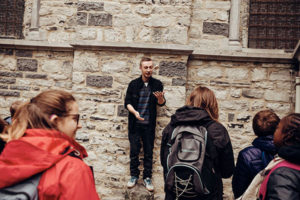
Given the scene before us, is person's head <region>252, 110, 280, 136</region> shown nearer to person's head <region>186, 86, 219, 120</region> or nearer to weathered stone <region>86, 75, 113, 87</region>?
person's head <region>186, 86, 219, 120</region>

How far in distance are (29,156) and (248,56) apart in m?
4.10

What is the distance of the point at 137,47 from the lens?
14.6 feet

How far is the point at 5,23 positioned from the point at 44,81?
1.61 meters

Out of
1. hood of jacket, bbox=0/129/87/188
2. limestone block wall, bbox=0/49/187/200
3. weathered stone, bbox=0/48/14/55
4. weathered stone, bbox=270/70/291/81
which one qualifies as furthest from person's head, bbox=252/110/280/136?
weathered stone, bbox=0/48/14/55

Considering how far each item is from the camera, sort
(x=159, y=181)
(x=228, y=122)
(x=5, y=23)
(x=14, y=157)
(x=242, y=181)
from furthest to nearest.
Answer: (x=5, y=23) → (x=228, y=122) → (x=159, y=181) → (x=242, y=181) → (x=14, y=157)

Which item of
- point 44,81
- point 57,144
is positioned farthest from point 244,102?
point 57,144

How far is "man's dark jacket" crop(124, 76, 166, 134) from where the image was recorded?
13.4ft

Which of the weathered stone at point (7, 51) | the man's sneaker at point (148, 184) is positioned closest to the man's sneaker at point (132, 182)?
the man's sneaker at point (148, 184)

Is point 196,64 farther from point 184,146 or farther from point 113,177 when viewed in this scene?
point 184,146

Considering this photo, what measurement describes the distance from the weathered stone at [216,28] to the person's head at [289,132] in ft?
11.0

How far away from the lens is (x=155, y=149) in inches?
175

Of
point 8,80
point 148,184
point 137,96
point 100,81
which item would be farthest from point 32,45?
point 148,184

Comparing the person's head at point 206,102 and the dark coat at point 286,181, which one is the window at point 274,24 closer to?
the person's head at point 206,102

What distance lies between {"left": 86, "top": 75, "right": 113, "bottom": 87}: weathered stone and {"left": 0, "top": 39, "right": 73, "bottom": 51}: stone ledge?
0.75 meters
